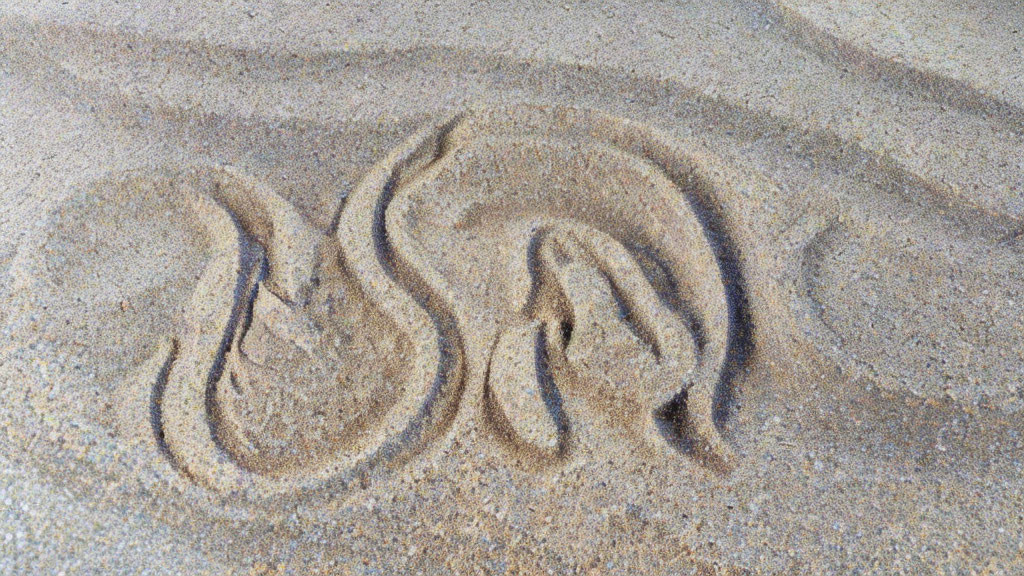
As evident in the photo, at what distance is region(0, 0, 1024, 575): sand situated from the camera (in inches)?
48.8

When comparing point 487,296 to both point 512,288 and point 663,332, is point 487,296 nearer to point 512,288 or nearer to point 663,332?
point 512,288

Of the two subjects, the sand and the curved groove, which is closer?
the sand

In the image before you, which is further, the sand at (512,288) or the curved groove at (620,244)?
the curved groove at (620,244)

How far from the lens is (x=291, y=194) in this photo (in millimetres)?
1584

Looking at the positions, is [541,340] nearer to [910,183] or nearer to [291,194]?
[291,194]

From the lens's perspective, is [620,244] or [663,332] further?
[620,244]

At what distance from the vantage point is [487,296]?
4.77ft

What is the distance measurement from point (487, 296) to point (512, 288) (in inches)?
2.0

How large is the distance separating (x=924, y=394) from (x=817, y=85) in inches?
29.1

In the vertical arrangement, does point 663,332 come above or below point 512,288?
below

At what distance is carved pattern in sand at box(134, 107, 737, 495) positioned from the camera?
1317 mm

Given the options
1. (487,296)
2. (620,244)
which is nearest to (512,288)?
(487,296)

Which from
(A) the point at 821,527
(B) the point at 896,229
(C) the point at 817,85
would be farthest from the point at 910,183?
(A) the point at 821,527

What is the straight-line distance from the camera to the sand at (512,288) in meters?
1.24
